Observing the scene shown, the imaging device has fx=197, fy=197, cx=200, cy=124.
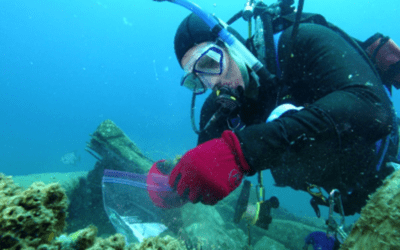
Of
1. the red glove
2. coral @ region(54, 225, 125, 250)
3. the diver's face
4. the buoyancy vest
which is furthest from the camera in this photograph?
the diver's face

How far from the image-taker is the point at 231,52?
2.46 metres

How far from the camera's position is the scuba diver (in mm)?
1358

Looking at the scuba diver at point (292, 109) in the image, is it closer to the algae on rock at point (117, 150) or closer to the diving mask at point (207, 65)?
the diving mask at point (207, 65)

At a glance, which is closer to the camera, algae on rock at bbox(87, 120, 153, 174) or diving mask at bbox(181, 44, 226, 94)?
diving mask at bbox(181, 44, 226, 94)

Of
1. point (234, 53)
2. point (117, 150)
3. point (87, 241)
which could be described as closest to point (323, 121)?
point (234, 53)

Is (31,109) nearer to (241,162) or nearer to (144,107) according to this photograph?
(144,107)

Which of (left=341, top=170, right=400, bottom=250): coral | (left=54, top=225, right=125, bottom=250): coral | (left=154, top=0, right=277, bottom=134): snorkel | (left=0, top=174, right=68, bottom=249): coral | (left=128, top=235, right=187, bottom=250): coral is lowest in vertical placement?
(left=341, top=170, right=400, bottom=250): coral

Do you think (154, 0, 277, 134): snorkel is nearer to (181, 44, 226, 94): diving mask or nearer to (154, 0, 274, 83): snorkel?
(154, 0, 274, 83): snorkel

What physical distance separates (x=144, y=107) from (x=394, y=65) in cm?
12560

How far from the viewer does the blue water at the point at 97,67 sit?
266ft

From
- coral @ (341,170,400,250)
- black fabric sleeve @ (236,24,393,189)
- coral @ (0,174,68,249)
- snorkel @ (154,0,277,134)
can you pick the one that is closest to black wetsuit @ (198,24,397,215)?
black fabric sleeve @ (236,24,393,189)

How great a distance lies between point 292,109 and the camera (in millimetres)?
1648

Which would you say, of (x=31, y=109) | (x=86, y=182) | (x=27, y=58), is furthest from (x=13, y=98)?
(x=86, y=182)

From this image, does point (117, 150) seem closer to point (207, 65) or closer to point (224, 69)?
point (207, 65)
